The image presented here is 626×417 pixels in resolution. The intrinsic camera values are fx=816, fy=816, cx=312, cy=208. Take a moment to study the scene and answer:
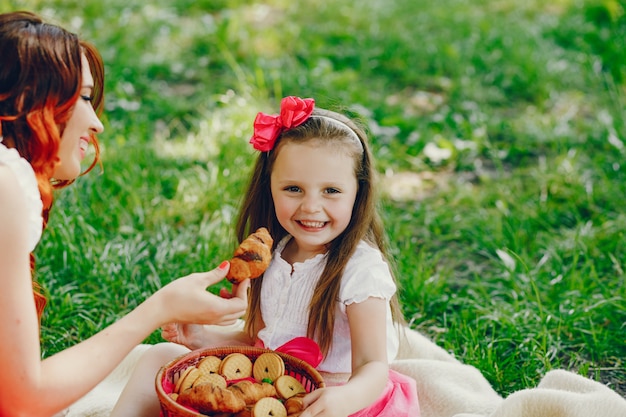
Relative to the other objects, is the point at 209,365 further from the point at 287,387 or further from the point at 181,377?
the point at 287,387

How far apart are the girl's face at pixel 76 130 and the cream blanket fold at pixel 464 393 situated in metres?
0.81

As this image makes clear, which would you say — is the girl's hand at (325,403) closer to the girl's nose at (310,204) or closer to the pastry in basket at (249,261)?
the pastry in basket at (249,261)

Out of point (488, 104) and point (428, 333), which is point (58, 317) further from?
point (488, 104)

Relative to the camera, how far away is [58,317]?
254cm

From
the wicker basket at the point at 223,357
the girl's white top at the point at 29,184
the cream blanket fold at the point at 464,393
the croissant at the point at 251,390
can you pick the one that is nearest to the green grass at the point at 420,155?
the cream blanket fold at the point at 464,393

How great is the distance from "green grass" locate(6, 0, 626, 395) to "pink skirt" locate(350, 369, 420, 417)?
0.39 metres

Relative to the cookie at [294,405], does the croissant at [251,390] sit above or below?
above

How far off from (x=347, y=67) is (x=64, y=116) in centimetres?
334

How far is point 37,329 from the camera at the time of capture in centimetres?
147

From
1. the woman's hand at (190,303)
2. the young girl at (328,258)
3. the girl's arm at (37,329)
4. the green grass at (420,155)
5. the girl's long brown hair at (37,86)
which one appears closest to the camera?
the girl's arm at (37,329)

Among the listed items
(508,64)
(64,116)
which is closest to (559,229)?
(508,64)

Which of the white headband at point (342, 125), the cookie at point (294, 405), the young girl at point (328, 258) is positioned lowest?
the cookie at point (294, 405)

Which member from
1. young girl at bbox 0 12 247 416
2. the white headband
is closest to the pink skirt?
young girl at bbox 0 12 247 416

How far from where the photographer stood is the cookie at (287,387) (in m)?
1.75
